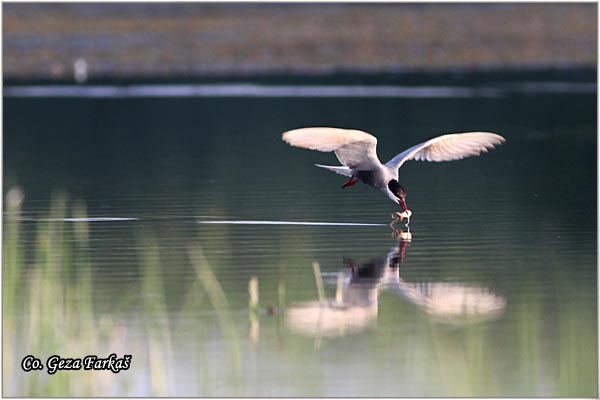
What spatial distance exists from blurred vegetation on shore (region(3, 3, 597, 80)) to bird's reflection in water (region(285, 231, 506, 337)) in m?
32.4

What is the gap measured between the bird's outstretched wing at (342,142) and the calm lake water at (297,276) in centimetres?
57

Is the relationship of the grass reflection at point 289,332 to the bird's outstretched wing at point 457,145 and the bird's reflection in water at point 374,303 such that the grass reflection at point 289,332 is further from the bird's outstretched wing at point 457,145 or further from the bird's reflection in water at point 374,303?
the bird's outstretched wing at point 457,145

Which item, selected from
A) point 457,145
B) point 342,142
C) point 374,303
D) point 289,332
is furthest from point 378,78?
point 289,332

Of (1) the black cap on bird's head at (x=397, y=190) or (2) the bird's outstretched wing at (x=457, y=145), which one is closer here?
(1) the black cap on bird's head at (x=397, y=190)

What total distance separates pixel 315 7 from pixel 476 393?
5638cm

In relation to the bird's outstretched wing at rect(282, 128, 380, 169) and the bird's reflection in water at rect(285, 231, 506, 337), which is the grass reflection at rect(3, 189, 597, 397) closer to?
the bird's reflection in water at rect(285, 231, 506, 337)

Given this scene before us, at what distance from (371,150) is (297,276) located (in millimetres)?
2024

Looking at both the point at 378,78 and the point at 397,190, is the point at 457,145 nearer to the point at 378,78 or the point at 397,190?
the point at 397,190

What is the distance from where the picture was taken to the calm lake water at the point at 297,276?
8.45 metres

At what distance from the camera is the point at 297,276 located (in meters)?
11.0

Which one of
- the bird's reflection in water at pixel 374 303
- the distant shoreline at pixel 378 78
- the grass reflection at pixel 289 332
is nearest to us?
the grass reflection at pixel 289 332

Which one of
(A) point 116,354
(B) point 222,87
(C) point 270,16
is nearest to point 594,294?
(A) point 116,354

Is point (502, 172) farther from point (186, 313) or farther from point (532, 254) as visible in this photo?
point (186, 313)

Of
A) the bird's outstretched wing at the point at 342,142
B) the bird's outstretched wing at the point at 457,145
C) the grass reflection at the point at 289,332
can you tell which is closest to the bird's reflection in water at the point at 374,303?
the grass reflection at the point at 289,332
